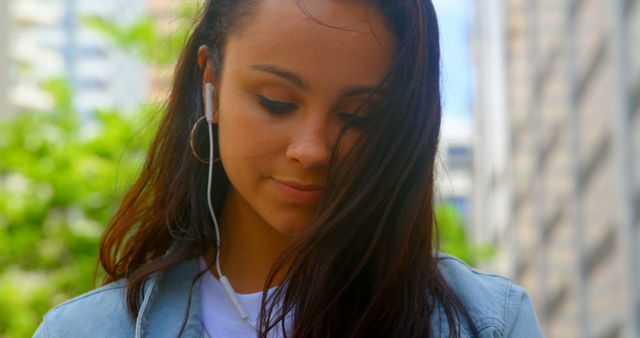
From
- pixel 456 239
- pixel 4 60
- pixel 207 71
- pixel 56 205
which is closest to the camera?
pixel 207 71

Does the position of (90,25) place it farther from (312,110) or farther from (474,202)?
(474,202)

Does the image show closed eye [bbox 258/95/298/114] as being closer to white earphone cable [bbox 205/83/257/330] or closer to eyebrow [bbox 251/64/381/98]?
eyebrow [bbox 251/64/381/98]

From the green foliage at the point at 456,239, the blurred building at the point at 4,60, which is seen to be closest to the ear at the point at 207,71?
the green foliage at the point at 456,239

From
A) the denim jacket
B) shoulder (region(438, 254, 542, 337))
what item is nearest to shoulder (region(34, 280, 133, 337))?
the denim jacket

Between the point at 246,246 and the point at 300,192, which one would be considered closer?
the point at 300,192

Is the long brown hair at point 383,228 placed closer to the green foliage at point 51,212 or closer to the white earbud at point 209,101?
the white earbud at point 209,101

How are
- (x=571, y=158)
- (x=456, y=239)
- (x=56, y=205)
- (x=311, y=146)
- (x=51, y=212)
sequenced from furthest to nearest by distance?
(x=571, y=158) → (x=456, y=239) → (x=51, y=212) → (x=56, y=205) → (x=311, y=146)

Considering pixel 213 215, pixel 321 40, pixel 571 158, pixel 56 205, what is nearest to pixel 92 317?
pixel 213 215

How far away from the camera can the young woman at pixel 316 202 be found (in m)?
2.06

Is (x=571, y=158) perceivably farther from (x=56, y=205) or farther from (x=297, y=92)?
(x=297, y=92)

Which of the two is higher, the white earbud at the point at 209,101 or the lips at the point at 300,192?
the white earbud at the point at 209,101

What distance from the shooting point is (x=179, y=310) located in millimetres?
2262

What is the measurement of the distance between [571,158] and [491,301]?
87.8 feet

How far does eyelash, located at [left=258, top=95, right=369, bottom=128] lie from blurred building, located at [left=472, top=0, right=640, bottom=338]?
17332 mm
